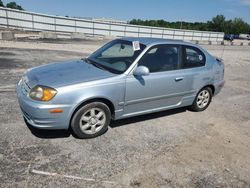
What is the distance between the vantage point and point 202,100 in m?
5.76

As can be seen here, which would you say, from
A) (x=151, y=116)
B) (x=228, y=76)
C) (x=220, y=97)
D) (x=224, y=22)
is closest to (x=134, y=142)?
(x=151, y=116)

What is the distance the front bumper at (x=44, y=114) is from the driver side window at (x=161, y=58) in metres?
1.61

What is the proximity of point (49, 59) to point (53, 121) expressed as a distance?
25.7ft

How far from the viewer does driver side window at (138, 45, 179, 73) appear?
4.48 metres

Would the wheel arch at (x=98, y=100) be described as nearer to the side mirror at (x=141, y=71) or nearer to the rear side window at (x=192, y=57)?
the side mirror at (x=141, y=71)

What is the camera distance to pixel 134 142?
13.4 ft

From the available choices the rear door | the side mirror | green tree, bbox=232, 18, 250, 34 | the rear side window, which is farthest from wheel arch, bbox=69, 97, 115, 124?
green tree, bbox=232, 18, 250, 34

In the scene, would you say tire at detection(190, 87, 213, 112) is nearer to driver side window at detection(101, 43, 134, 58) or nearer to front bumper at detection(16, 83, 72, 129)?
driver side window at detection(101, 43, 134, 58)

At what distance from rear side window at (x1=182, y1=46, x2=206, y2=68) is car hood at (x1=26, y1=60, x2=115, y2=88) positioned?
6.04 ft

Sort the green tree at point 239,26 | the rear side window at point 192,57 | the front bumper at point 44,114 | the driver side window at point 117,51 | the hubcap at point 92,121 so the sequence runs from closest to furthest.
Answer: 1. the front bumper at point 44,114
2. the hubcap at point 92,121
3. the driver side window at point 117,51
4. the rear side window at point 192,57
5. the green tree at point 239,26

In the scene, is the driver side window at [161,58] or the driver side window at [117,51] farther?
the driver side window at [117,51]

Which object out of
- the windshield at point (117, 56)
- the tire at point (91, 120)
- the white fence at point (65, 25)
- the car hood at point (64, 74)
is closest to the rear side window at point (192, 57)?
the windshield at point (117, 56)

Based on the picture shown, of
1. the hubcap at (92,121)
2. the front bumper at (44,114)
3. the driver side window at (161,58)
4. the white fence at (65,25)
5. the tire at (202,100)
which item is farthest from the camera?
the white fence at (65,25)

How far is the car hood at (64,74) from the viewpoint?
3.74 metres
